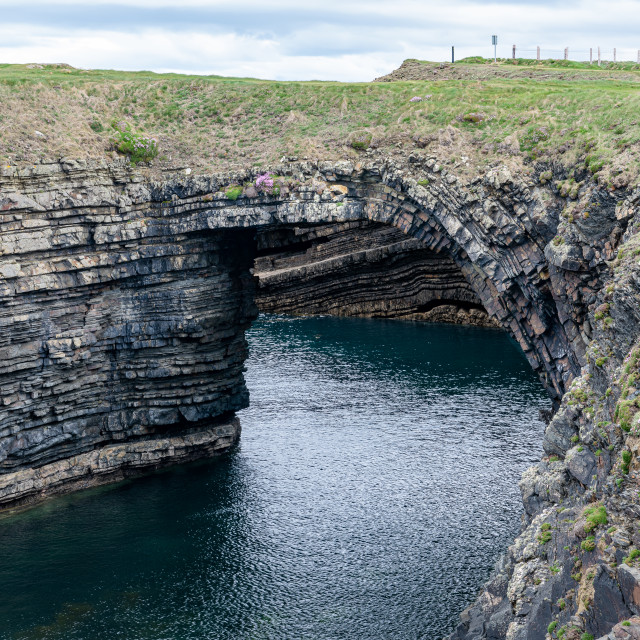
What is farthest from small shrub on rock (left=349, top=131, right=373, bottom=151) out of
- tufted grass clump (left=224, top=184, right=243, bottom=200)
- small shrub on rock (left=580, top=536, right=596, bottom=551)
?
small shrub on rock (left=580, top=536, right=596, bottom=551)

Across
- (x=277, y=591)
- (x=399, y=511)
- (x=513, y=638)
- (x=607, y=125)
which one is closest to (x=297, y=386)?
(x=399, y=511)

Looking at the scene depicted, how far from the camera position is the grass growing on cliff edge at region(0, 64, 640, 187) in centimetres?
3700

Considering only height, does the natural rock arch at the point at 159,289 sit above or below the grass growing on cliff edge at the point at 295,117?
below

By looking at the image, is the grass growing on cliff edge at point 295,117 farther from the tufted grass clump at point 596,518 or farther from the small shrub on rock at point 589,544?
the small shrub on rock at point 589,544

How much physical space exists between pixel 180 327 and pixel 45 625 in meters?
16.9

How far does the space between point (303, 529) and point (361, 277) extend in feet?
144

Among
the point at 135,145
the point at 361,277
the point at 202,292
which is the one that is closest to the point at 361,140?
the point at 202,292

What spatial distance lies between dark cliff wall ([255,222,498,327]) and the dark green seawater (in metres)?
19.1

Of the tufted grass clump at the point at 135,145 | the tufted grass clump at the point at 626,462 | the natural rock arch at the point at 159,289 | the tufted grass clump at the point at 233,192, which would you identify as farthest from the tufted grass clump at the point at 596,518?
the tufted grass clump at the point at 135,145

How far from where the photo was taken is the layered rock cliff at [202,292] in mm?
29133

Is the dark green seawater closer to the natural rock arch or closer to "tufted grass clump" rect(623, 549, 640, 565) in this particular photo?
the natural rock arch

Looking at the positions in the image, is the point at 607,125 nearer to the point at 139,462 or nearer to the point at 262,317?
the point at 139,462

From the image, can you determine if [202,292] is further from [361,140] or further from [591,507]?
[591,507]

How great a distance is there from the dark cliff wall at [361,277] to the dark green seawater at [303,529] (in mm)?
19089
